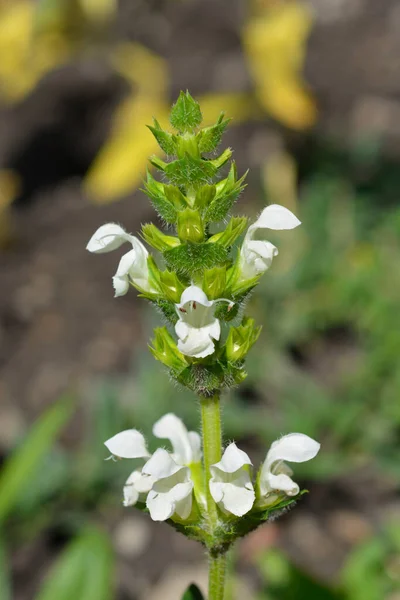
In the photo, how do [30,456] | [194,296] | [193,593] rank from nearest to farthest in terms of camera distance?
[194,296], [193,593], [30,456]

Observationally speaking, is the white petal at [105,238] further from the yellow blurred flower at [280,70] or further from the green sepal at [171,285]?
the yellow blurred flower at [280,70]

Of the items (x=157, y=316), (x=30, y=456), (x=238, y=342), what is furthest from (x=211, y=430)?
(x=157, y=316)

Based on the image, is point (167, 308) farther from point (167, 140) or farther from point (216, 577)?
point (216, 577)

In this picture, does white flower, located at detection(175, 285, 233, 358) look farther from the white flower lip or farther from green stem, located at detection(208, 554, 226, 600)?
green stem, located at detection(208, 554, 226, 600)

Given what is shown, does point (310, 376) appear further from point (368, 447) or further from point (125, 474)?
point (125, 474)

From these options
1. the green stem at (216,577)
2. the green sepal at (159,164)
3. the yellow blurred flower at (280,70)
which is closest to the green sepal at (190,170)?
the green sepal at (159,164)
